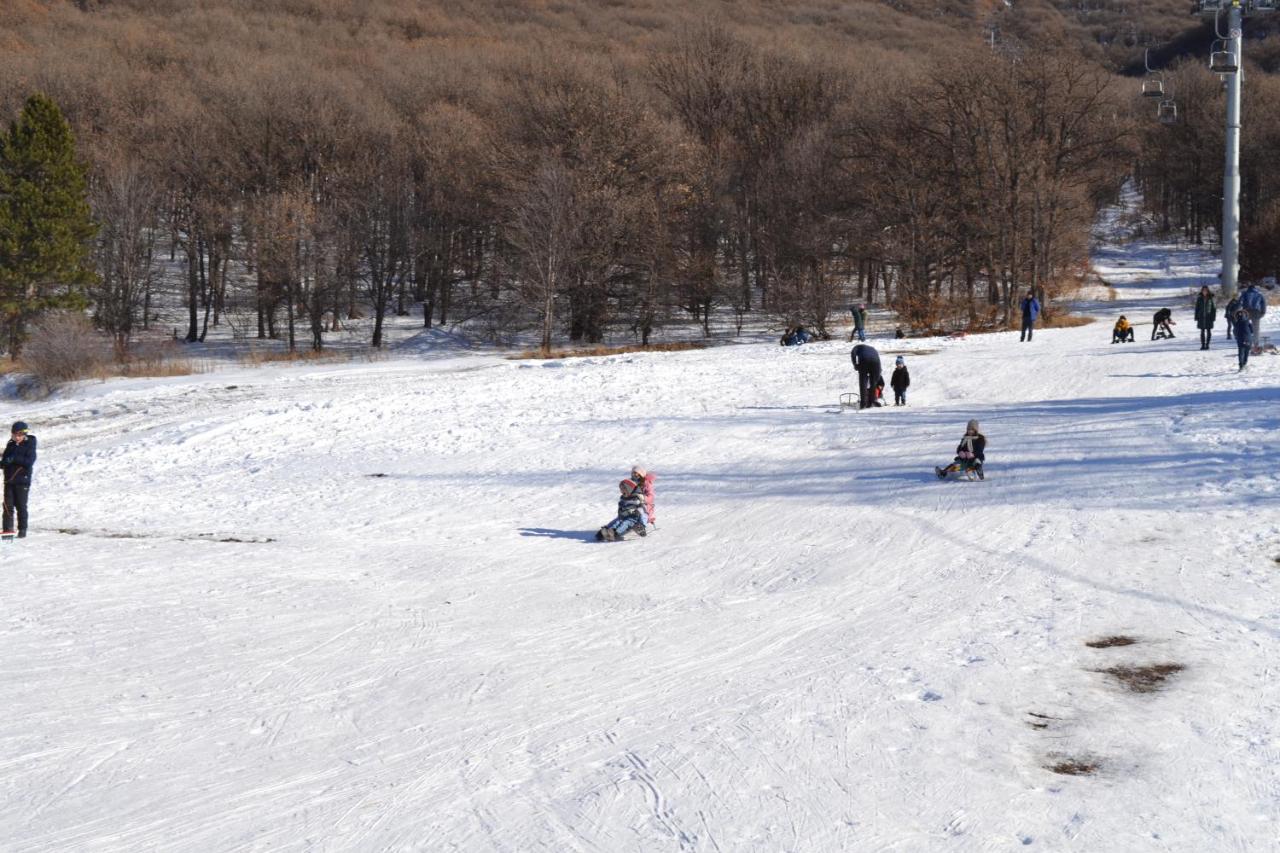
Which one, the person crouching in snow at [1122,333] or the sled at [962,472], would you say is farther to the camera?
the person crouching in snow at [1122,333]

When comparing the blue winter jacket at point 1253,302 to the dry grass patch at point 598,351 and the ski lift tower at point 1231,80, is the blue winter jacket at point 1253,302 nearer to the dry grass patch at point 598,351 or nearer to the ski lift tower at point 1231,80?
the ski lift tower at point 1231,80

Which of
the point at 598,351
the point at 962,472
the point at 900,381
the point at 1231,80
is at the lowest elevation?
the point at 962,472

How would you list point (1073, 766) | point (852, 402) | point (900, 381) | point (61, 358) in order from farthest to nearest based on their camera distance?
point (61, 358) < point (852, 402) < point (900, 381) < point (1073, 766)

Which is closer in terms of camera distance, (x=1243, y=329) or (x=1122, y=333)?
(x=1243, y=329)

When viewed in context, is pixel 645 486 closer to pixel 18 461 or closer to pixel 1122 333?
pixel 18 461

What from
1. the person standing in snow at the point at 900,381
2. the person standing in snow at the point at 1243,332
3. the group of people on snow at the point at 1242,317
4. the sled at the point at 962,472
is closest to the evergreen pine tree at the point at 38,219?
the person standing in snow at the point at 900,381

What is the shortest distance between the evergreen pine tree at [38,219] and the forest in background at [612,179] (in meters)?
3.18

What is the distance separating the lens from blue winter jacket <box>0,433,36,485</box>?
14125mm

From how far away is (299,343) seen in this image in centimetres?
5178

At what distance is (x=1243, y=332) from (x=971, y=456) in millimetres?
9183

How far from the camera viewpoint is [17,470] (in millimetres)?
14156

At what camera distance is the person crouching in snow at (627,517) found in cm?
1402

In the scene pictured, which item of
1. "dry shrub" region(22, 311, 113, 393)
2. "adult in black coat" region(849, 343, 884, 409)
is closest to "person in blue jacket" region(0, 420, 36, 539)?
"adult in black coat" region(849, 343, 884, 409)

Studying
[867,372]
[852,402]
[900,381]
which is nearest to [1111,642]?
[867,372]
